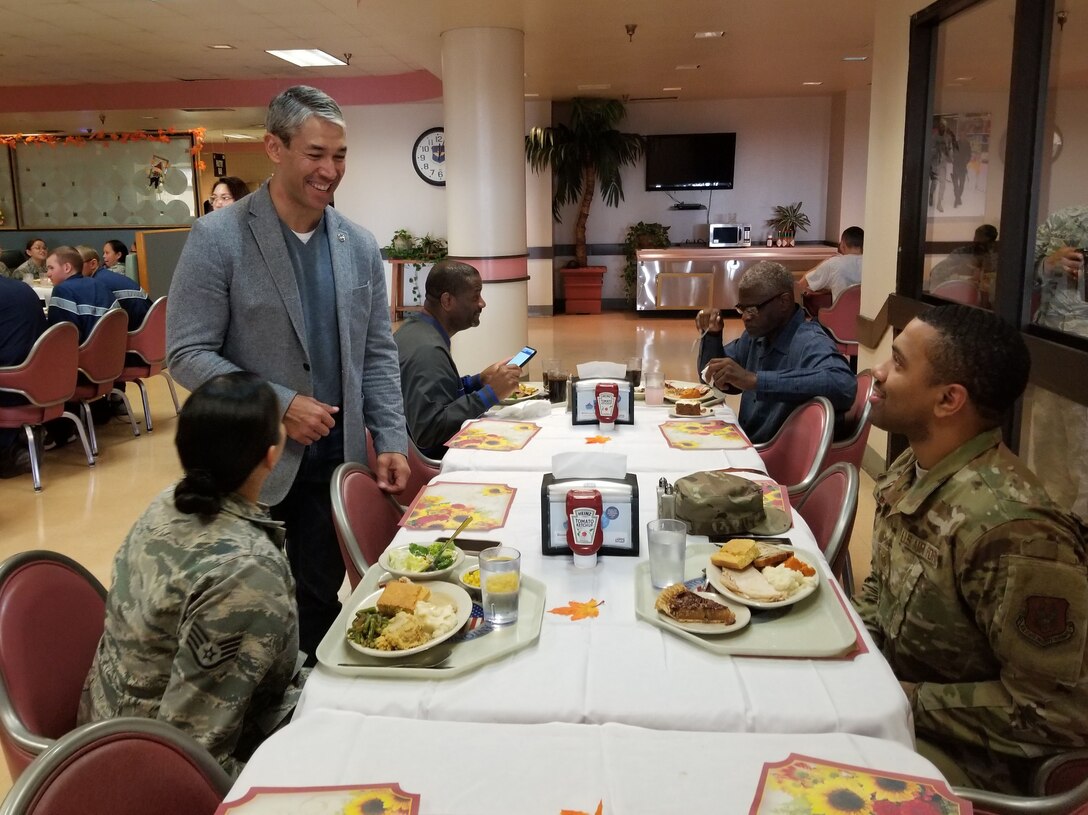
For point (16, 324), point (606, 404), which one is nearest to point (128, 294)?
point (16, 324)

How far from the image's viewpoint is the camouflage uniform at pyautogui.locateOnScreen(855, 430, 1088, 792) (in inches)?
53.4

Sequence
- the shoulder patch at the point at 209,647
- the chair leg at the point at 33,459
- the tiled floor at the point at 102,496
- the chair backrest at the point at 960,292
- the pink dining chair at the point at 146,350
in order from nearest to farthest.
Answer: the shoulder patch at the point at 209,647 → the chair backrest at the point at 960,292 → the tiled floor at the point at 102,496 → the chair leg at the point at 33,459 → the pink dining chair at the point at 146,350

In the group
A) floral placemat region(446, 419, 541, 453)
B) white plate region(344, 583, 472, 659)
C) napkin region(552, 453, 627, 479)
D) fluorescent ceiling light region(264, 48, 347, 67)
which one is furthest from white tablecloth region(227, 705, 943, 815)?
fluorescent ceiling light region(264, 48, 347, 67)

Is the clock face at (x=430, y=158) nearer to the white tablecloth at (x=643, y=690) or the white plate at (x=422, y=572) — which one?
the white plate at (x=422, y=572)

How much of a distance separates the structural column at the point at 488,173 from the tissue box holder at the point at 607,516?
4.85 m

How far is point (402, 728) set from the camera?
1195mm

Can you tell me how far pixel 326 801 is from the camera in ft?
3.40

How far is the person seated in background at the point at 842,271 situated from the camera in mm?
6949

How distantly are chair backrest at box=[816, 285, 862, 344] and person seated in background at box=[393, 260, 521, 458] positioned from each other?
13.2 ft

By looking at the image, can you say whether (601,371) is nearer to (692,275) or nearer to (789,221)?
(692,275)

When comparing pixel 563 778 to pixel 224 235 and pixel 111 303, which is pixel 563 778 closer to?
pixel 224 235

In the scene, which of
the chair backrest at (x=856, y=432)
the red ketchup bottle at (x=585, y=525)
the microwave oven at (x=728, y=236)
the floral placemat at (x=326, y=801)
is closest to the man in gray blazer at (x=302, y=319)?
the red ketchup bottle at (x=585, y=525)

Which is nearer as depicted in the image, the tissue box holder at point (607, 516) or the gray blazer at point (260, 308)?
the tissue box holder at point (607, 516)

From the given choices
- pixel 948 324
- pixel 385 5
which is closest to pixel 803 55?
pixel 385 5
